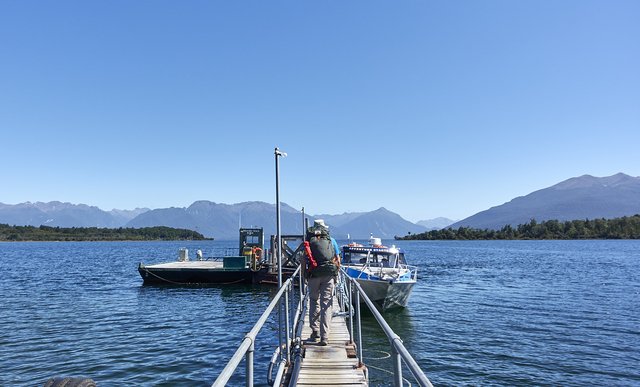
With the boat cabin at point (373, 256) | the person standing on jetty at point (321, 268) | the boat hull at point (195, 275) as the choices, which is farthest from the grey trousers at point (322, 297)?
the boat hull at point (195, 275)

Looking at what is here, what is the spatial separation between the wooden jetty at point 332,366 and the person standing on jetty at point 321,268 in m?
0.35

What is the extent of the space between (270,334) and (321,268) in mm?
10735

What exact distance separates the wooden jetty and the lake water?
3.86 m

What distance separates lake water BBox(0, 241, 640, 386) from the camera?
1264cm

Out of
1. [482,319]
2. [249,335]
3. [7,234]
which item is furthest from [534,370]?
[7,234]

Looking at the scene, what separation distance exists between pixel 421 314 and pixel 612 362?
31.0 feet

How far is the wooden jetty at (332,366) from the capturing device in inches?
267

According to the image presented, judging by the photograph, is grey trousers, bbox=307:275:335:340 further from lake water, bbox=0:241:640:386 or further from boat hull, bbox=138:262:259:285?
boat hull, bbox=138:262:259:285

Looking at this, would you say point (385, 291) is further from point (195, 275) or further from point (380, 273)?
point (195, 275)

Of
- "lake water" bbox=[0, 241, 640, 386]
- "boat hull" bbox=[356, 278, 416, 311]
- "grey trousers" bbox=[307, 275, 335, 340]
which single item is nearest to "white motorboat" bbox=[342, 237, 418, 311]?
"boat hull" bbox=[356, 278, 416, 311]

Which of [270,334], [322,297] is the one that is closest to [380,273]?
[270,334]

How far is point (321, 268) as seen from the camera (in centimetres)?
823

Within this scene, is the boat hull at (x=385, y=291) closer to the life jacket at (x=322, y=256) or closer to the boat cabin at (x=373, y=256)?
the boat cabin at (x=373, y=256)

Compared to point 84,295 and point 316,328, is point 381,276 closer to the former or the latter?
point 316,328
